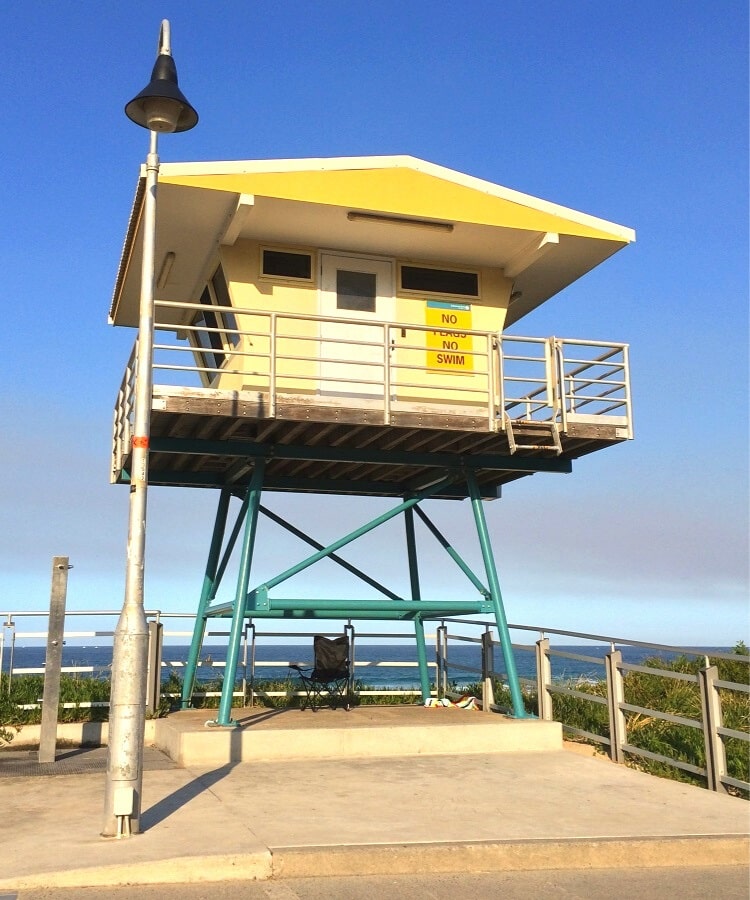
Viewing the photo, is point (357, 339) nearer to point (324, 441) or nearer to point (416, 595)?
point (324, 441)

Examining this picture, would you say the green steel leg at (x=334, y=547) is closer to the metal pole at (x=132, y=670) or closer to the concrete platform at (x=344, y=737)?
the concrete platform at (x=344, y=737)

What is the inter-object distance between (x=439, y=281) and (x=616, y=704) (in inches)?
275

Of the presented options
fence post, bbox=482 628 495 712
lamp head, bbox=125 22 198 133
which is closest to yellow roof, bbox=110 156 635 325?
lamp head, bbox=125 22 198 133

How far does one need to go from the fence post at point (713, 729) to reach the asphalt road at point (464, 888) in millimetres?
2996

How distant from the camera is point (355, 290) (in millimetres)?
15391

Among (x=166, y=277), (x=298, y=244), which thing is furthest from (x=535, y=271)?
(x=166, y=277)

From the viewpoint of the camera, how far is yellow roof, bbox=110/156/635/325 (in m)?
13.7

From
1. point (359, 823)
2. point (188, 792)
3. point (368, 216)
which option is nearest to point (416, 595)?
point (368, 216)

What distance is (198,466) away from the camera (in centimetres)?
1673

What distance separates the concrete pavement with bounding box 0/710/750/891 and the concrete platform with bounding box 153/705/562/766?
1.38ft

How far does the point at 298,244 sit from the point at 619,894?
10558mm

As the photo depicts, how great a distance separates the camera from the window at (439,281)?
1568 cm

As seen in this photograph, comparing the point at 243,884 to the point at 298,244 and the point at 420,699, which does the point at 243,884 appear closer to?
the point at 298,244

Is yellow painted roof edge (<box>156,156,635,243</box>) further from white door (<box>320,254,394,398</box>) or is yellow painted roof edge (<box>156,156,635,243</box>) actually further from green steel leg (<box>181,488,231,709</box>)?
green steel leg (<box>181,488,231,709</box>)
